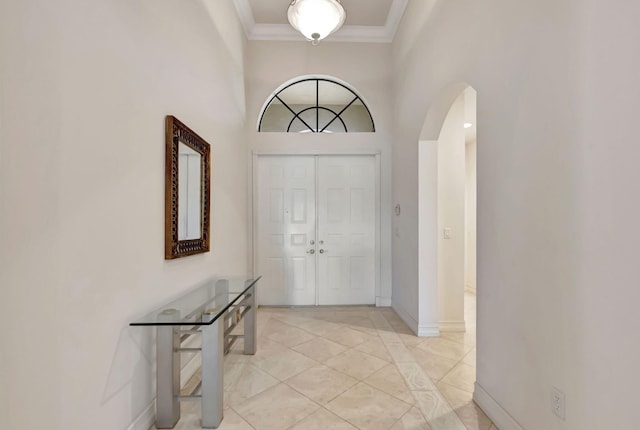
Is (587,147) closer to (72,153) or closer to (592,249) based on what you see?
(592,249)

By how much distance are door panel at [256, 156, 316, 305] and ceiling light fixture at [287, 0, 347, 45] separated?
1722 mm

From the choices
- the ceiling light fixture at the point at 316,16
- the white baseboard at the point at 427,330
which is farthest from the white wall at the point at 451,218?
the ceiling light fixture at the point at 316,16

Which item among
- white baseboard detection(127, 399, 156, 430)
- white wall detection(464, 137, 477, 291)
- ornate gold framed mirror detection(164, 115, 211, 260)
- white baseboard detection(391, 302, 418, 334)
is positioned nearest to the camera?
white baseboard detection(127, 399, 156, 430)

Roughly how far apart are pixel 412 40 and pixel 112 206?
3.49 m

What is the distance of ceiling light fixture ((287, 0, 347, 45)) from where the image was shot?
291 centimetres

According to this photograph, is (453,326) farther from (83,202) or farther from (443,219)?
(83,202)

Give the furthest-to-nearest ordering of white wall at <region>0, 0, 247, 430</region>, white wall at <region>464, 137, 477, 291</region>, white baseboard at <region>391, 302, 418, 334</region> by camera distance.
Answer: white wall at <region>464, 137, 477, 291</region> → white baseboard at <region>391, 302, 418, 334</region> → white wall at <region>0, 0, 247, 430</region>

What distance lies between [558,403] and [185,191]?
2.53 metres

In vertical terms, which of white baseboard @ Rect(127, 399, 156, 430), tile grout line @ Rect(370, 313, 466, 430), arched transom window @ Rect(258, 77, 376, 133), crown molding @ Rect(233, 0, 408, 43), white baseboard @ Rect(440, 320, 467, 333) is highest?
crown molding @ Rect(233, 0, 408, 43)

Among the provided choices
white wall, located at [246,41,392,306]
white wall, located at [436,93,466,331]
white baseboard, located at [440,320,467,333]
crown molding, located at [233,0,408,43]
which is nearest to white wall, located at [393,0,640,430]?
white wall, located at [436,93,466,331]

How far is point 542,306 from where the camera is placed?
156cm

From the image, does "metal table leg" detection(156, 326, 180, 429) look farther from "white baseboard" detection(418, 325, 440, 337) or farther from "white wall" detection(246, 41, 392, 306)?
"white wall" detection(246, 41, 392, 306)

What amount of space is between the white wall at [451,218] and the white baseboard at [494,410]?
1461 mm

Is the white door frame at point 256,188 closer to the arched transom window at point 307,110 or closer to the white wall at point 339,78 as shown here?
the white wall at point 339,78
